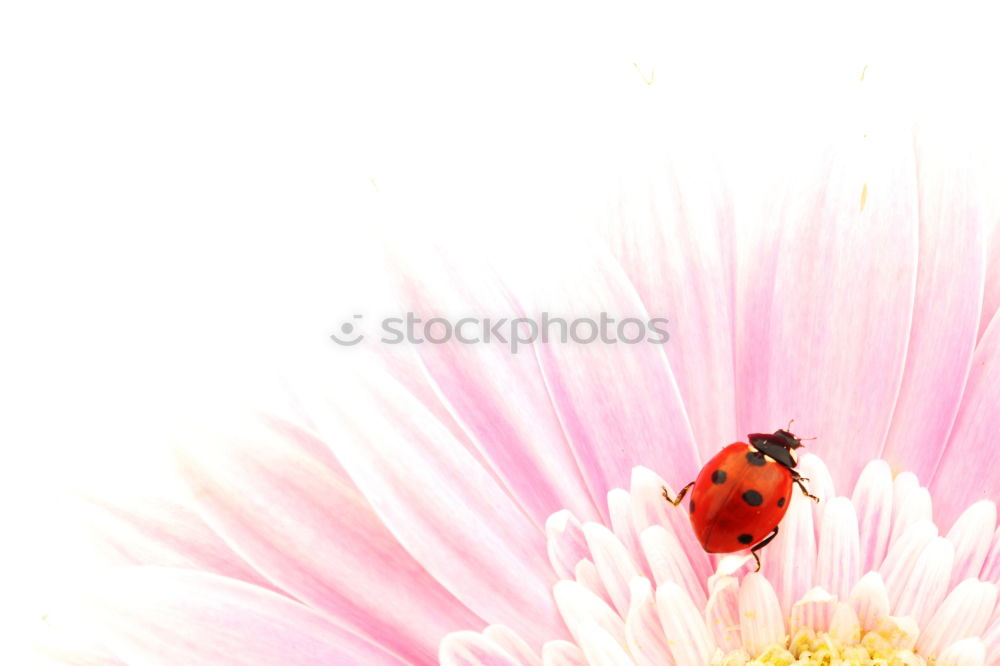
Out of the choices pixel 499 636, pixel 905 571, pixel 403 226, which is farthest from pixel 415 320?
pixel 905 571

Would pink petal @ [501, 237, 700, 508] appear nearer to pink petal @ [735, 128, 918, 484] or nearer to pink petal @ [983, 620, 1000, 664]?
pink petal @ [735, 128, 918, 484]

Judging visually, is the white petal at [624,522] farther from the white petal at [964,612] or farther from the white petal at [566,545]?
the white petal at [964,612]

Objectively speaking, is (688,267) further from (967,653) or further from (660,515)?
(967,653)

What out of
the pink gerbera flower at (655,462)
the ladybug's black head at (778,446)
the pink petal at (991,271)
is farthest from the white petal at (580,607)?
the pink petal at (991,271)

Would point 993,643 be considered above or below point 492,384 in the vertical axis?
below

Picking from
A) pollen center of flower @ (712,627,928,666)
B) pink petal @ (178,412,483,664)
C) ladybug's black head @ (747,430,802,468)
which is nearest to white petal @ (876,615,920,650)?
pollen center of flower @ (712,627,928,666)

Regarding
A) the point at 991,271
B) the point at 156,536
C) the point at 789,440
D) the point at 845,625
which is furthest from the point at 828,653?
the point at 156,536

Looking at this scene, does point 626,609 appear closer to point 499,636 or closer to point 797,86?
point 499,636
